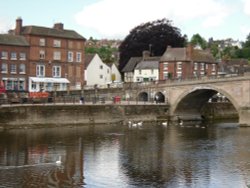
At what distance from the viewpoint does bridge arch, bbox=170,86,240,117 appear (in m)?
64.9

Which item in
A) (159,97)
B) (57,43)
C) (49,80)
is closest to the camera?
(159,97)

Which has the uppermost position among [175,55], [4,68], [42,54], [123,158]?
[175,55]

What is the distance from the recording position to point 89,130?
168 feet

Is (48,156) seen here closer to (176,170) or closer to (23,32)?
(176,170)

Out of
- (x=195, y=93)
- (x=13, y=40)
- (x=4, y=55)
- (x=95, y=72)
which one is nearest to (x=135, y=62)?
(x=95, y=72)

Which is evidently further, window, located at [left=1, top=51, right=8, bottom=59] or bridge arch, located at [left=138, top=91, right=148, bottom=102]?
bridge arch, located at [left=138, top=91, right=148, bottom=102]

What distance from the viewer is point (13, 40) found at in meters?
76.2

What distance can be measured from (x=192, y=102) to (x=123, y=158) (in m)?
36.6

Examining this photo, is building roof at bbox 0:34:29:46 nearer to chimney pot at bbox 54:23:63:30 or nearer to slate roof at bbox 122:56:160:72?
chimney pot at bbox 54:23:63:30

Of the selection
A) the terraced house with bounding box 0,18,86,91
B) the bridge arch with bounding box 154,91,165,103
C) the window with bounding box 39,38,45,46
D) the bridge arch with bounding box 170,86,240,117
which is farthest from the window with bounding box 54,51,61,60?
the bridge arch with bounding box 170,86,240,117

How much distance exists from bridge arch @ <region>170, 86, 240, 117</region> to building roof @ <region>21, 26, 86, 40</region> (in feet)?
80.7

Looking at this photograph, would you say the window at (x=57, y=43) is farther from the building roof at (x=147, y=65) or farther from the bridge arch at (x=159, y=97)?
the building roof at (x=147, y=65)

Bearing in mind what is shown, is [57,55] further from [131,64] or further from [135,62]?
[135,62]

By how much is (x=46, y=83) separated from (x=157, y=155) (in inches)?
1872
